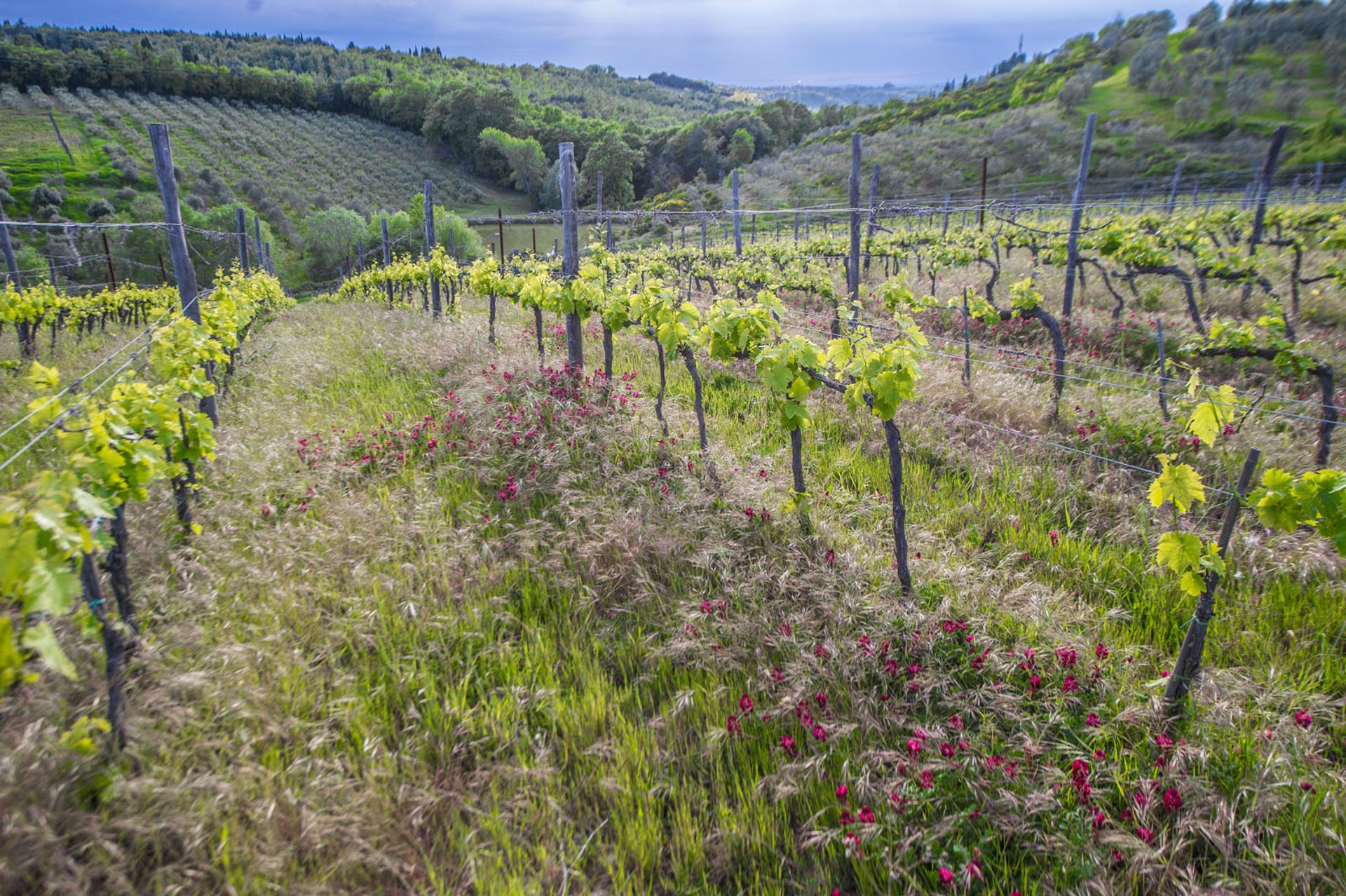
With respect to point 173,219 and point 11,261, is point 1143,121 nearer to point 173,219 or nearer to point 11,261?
point 173,219

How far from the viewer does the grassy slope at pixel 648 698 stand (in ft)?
7.44

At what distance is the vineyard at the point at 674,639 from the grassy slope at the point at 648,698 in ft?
0.07

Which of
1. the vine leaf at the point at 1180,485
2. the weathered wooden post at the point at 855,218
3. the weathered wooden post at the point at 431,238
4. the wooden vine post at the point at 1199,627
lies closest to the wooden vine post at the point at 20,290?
the weathered wooden post at the point at 431,238

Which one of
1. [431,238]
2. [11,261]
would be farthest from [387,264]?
[11,261]

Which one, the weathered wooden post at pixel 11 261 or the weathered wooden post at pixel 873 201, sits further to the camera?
the weathered wooden post at pixel 11 261

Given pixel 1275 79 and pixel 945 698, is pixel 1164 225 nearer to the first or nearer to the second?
pixel 945 698

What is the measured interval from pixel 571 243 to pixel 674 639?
5443 millimetres

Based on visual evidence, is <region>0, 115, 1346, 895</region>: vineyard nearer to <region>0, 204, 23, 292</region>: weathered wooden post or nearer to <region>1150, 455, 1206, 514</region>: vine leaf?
<region>1150, 455, 1206, 514</region>: vine leaf

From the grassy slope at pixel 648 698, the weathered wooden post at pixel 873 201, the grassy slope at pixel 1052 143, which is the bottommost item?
the grassy slope at pixel 648 698

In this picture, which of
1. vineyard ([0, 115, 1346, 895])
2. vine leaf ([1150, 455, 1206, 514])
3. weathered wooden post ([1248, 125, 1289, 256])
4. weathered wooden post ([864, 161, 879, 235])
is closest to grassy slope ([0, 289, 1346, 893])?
vineyard ([0, 115, 1346, 895])

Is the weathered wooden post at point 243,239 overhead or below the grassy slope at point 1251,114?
below

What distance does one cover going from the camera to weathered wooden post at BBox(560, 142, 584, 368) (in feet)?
23.2

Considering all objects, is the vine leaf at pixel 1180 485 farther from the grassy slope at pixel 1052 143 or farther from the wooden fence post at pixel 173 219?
the grassy slope at pixel 1052 143

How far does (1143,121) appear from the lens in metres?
39.9
